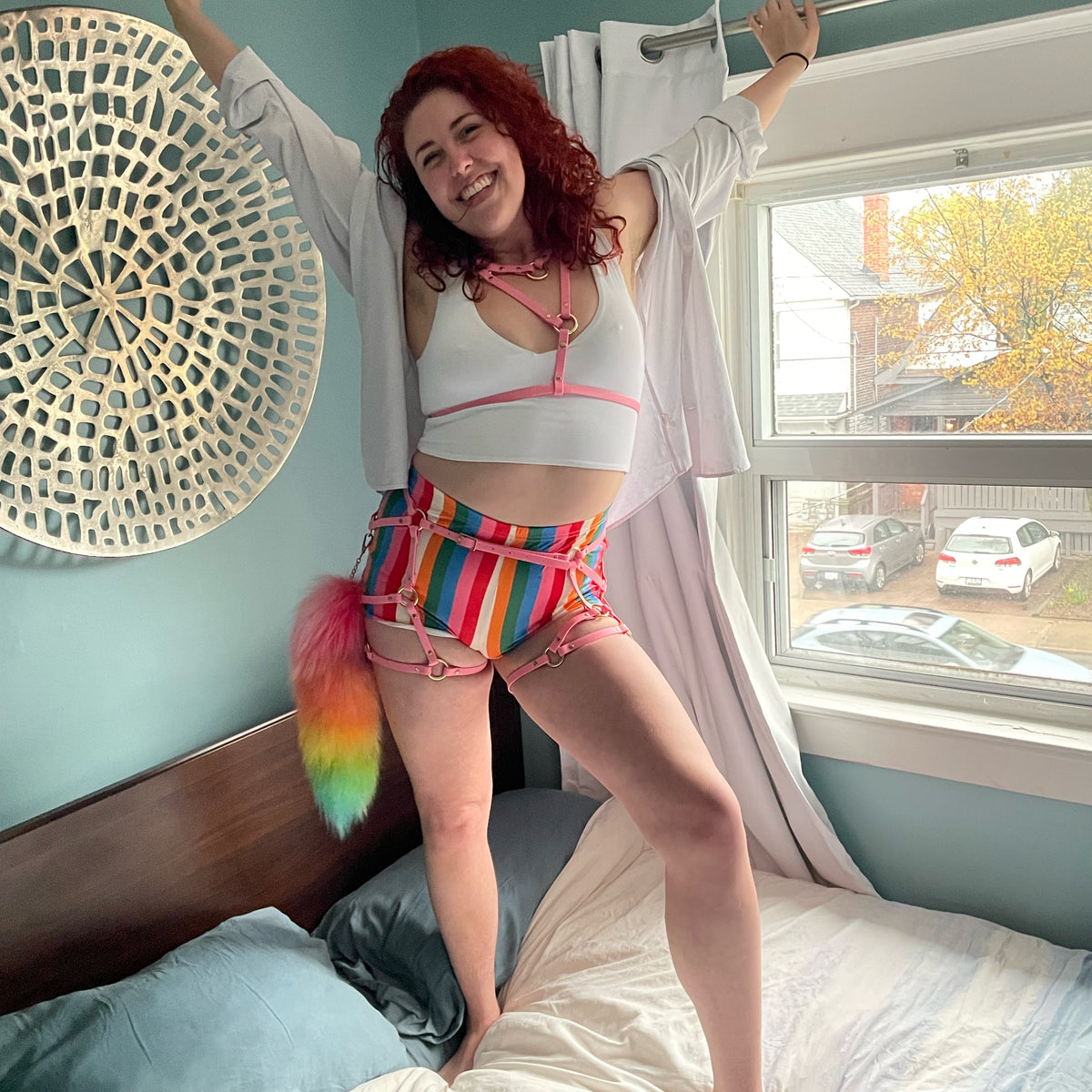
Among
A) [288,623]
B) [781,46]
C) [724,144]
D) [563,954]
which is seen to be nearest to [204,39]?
[724,144]

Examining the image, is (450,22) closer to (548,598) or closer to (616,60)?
(616,60)

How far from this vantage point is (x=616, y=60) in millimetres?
1971

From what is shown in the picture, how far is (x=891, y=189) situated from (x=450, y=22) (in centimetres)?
Answer: 108

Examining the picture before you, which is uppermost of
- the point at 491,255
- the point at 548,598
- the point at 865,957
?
the point at 491,255

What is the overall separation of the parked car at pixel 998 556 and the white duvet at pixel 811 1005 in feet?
2.12

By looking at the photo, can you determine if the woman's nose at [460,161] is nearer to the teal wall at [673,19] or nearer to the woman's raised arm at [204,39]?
the woman's raised arm at [204,39]

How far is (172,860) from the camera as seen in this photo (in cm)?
173

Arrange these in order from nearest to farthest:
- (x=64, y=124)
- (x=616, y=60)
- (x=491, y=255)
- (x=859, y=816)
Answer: (x=491, y=255) → (x=64, y=124) → (x=616, y=60) → (x=859, y=816)

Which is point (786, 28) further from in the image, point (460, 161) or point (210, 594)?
point (210, 594)

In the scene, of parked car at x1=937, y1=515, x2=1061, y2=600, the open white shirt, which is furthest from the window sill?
the open white shirt

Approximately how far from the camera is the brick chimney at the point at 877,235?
2045mm

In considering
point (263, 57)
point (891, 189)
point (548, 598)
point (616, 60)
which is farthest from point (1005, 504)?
point (263, 57)

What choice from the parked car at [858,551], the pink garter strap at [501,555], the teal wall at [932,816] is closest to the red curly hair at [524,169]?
the pink garter strap at [501,555]

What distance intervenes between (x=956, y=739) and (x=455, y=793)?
999mm
